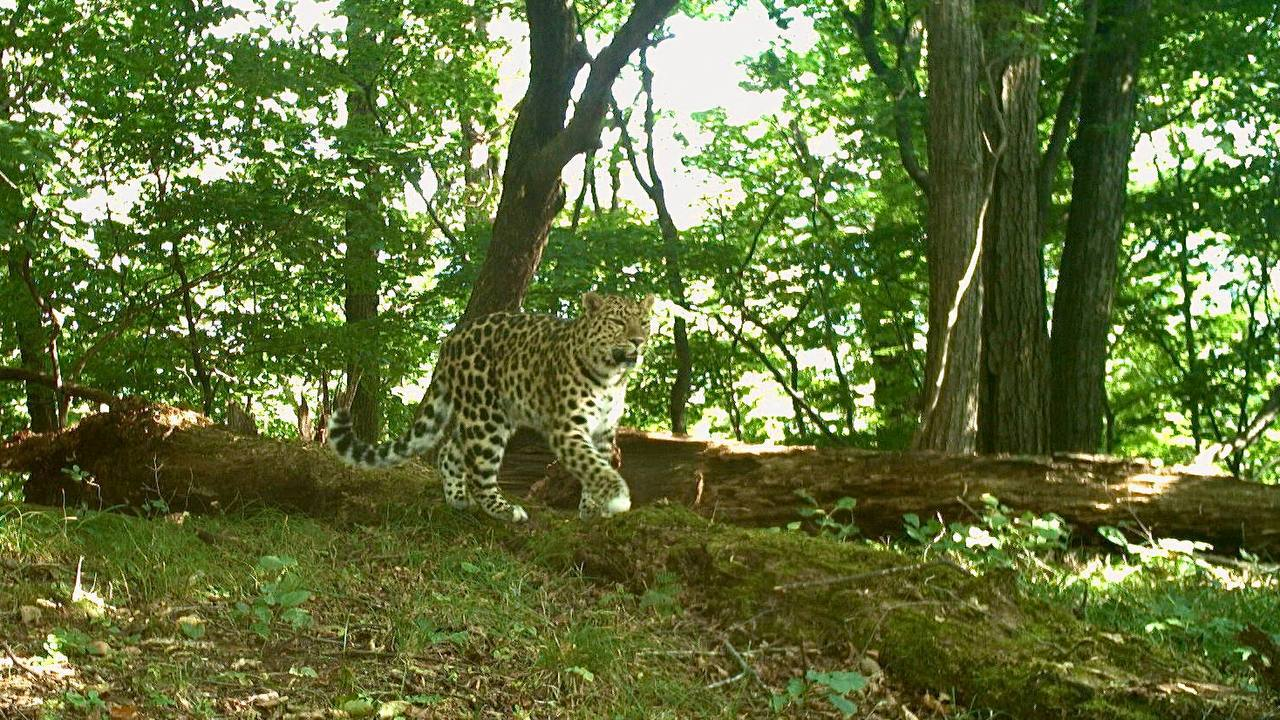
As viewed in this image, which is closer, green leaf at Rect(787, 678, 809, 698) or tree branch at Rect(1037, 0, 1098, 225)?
green leaf at Rect(787, 678, 809, 698)

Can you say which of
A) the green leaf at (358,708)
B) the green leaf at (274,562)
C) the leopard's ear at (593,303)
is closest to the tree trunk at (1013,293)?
the leopard's ear at (593,303)

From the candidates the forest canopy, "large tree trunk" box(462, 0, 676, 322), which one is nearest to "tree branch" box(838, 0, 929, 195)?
the forest canopy

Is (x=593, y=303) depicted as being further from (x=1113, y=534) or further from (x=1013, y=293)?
(x=1013, y=293)

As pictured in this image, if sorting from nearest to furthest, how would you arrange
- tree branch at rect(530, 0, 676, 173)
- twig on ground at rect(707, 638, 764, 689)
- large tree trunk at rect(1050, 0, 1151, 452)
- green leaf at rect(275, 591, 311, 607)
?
twig on ground at rect(707, 638, 764, 689)
green leaf at rect(275, 591, 311, 607)
tree branch at rect(530, 0, 676, 173)
large tree trunk at rect(1050, 0, 1151, 452)

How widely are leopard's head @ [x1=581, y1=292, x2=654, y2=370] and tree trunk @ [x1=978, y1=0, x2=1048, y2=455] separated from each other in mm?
3917

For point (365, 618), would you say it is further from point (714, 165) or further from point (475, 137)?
point (475, 137)

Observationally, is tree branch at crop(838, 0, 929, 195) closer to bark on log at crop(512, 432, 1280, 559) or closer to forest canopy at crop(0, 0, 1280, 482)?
forest canopy at crop(0, 0, 1280, 482)

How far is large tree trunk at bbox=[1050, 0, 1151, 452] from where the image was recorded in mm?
11172

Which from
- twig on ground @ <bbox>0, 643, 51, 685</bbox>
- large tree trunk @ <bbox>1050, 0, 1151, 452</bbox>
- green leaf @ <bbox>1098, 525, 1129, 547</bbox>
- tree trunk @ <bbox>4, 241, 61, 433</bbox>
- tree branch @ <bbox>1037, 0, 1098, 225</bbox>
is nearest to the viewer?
twig on ground @ <bbox>0, 643, 51, 685</bbox>

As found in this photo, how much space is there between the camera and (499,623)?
561 centimetres

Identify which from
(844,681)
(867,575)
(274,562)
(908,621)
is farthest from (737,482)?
(844,681)

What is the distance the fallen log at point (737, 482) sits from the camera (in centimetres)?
806

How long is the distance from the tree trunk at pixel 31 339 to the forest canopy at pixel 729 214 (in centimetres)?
6

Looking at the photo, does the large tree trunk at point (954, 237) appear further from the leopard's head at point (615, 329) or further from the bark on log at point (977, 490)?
the leopard's head at point (615, 329)
